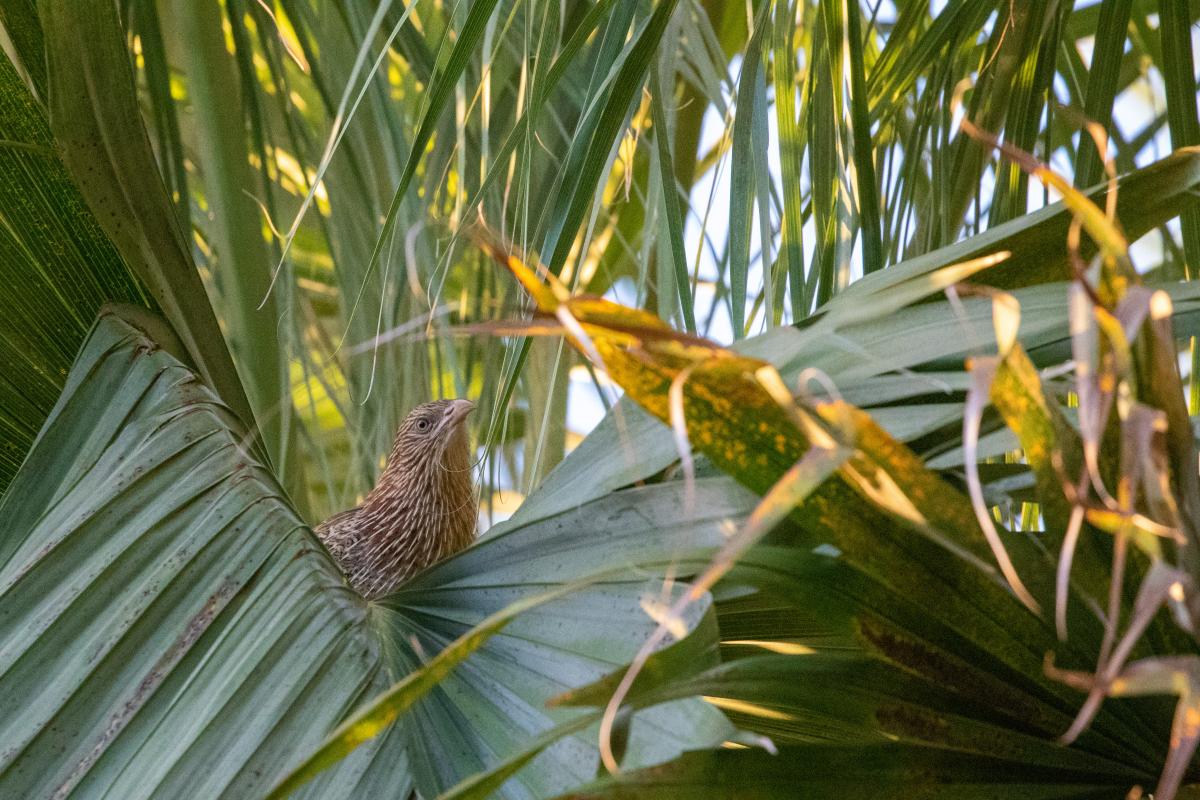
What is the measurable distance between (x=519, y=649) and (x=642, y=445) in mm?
139

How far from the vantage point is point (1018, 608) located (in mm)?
602

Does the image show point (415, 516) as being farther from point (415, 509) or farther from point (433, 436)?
point (433, 436)

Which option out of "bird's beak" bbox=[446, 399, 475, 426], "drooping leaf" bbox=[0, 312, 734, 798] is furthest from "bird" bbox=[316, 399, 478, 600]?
"drooping leaf" bbox=[0, 312, 734, 798]

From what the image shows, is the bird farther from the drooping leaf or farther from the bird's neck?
the drooping leaf

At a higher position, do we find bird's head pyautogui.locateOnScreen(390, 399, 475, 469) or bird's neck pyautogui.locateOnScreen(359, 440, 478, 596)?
bird's head pyautogui.locateOnScreen(390, 399, 475, 469)

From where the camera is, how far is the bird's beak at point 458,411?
2.46m

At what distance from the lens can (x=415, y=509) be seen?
2537 mm

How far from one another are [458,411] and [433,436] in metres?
0.12

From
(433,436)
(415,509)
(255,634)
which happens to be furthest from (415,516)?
(255,634)

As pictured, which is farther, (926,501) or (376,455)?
(376,455)

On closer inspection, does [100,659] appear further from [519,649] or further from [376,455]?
[376,455]

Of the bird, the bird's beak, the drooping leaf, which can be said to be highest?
the bird's beak

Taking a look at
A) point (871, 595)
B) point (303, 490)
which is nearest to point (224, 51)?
point (303, 490)

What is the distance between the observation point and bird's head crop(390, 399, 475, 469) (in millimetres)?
2553
